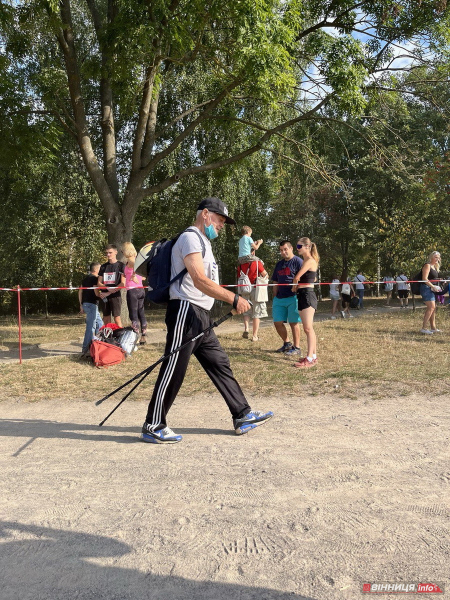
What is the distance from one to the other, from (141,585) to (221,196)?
58.1 feet

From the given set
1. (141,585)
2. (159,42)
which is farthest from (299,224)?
(141,585)

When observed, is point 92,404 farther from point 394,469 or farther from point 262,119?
point 262,119

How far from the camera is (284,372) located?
7.76 m

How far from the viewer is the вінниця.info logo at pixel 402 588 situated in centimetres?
236

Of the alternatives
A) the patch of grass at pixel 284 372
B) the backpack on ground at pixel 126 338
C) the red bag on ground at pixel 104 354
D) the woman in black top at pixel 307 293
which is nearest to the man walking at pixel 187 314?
the patch of grass at pixel 284 372

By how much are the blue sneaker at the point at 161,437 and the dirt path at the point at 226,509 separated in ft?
0.40

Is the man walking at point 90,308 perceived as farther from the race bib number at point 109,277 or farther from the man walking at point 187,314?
the man walking at point 187,314

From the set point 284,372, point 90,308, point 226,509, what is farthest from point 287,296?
point 226,509

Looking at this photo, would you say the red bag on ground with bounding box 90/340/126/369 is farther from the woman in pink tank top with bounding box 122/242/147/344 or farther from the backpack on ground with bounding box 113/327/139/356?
the woman in pink tank top with bounding box 122/242/147/344

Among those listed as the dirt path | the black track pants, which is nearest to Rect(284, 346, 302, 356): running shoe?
the dirt path

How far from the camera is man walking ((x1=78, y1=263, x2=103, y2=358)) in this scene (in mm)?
9641

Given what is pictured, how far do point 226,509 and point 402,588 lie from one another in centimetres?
119

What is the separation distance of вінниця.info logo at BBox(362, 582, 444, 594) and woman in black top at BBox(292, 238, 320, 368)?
5789 mm

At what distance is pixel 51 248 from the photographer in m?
20.7
